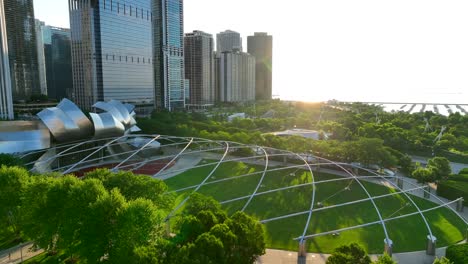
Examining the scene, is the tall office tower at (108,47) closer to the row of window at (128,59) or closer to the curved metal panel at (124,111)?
the row of window at (128,59)

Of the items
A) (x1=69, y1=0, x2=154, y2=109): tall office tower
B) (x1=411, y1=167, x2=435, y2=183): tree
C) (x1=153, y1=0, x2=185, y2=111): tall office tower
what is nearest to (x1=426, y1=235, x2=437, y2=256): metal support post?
(x1=411, y1=167, x2=435, y2=183): tree

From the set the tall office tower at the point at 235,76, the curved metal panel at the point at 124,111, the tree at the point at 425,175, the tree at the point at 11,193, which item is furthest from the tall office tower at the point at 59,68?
the tree at the point at 425,175

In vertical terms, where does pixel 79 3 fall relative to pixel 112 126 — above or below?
above

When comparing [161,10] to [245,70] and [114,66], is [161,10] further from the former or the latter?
[245,70]

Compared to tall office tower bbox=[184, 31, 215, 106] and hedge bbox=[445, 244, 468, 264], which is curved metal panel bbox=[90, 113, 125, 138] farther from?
tall office tower bbox=[184, 31, 215, 106]

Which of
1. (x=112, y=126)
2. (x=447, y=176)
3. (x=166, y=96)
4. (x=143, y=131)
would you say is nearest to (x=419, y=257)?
(x=447, y=176)

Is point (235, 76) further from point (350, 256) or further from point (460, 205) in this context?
point (350, 256)
